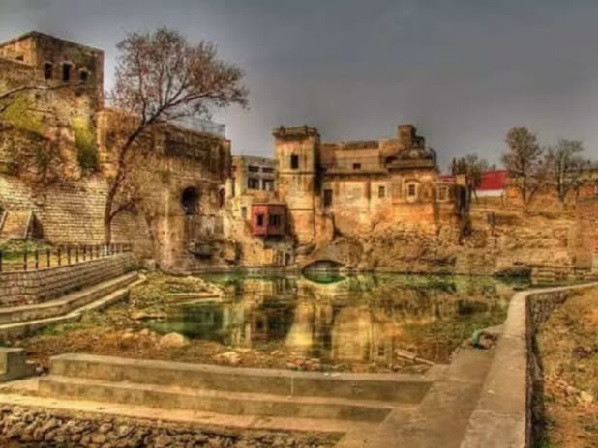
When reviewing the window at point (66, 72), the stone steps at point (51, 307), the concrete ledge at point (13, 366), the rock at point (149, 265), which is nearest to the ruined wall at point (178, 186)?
the window at point (66, 72)

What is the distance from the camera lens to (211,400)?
812 centimetres

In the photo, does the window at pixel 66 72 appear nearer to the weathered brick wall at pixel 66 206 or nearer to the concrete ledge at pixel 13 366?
the weathered brick wall at pixel 66 206

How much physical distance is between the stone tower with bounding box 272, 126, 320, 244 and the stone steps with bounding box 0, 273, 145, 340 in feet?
117

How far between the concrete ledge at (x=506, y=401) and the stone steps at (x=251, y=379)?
3.18ft

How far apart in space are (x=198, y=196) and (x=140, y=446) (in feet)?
135

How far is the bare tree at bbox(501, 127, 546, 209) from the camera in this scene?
5916 centimetres

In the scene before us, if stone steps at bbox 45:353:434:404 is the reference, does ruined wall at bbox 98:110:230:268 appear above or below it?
above

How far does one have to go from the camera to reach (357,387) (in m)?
7.99

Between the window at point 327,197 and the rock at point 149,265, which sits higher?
the window at point 327,197

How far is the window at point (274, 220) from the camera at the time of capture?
53.6m

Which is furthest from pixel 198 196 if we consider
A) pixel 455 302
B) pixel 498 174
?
pixel 498 174

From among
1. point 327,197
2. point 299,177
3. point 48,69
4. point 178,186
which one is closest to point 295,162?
point 299,177

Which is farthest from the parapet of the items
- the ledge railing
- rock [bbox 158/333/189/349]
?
rock [bbox 158/333/189/349]

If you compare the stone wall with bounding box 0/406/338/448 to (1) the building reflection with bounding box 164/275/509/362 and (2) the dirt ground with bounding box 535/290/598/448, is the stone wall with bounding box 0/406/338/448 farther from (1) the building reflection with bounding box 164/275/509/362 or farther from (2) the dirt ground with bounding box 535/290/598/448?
(1) the building reflection with bounding box 164/275/509/362
